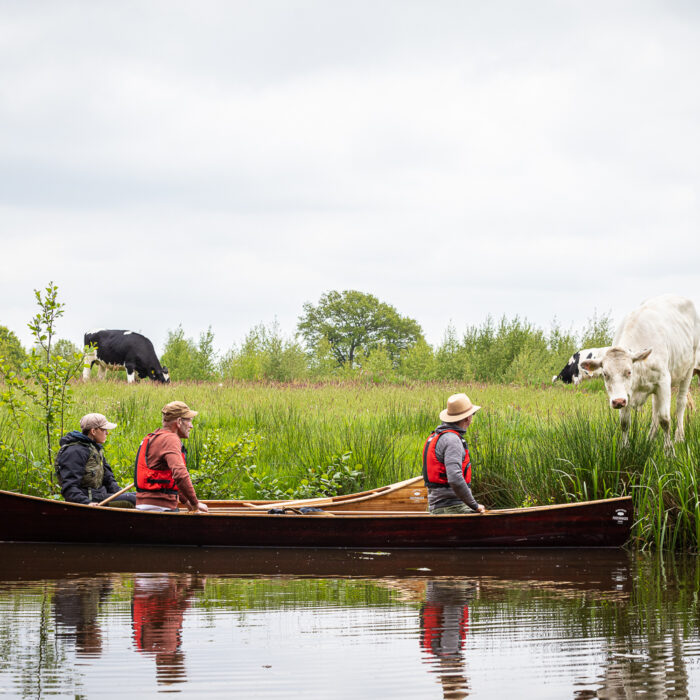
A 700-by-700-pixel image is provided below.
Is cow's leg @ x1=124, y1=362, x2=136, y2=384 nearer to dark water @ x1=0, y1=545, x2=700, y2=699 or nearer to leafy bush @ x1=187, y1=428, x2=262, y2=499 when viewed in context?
leafy bush @ x1=187, y1=428, x2=262, y2=499

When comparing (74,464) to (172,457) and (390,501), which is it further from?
(390,501)

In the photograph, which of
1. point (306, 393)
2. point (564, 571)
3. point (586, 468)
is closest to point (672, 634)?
point (564, 571)

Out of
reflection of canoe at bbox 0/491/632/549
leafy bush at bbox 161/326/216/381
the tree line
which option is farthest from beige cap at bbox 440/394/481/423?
leafy bush at bbox 161/326/216/381

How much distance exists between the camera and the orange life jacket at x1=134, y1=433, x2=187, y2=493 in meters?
9.52

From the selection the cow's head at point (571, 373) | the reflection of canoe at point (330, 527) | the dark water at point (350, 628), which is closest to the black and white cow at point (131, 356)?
→ the cow's head at point (571, 373)

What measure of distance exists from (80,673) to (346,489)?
808cm

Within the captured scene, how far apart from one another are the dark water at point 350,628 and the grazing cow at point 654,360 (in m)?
3.85

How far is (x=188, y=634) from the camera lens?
563 centimetres

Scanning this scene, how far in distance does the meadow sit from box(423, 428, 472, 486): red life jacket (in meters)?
1.57

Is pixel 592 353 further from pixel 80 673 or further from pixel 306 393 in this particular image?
pixel 80 673

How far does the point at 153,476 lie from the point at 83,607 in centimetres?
326

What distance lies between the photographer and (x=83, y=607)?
21.3 feet

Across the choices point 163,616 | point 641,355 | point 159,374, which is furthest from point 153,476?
point 159,374

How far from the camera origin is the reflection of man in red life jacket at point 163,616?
4.95m
